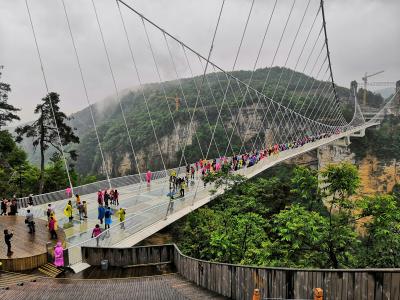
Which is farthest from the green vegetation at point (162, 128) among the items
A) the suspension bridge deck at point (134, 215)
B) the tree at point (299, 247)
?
the tree at point (299, 247)

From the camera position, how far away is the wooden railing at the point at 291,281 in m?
5.02

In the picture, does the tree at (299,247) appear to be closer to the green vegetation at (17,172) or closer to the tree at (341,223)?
the tree at (341,223)

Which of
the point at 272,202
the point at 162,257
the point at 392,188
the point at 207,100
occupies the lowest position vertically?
the point at 392,188

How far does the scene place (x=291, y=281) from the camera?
5809 millimetres

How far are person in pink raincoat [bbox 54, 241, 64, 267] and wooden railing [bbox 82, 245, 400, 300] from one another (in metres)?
3.25

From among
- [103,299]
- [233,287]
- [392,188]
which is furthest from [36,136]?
[392,188]

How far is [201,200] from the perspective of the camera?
16.2m

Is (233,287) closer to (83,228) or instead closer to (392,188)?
(83,228)

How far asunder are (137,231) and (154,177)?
11.5m

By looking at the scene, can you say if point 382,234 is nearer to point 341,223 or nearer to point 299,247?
point 341,223

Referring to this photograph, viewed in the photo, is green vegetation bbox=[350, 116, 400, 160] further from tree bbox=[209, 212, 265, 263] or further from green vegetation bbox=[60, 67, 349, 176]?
tree bbox=[209, 212, 265, 263]

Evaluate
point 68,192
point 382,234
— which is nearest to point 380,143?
point 382,234

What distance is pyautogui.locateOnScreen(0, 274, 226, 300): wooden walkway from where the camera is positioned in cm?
724

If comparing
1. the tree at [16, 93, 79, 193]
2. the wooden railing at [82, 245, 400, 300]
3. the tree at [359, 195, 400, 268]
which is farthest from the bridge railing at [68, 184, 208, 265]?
the tree at [16, 93, 79, 193]
